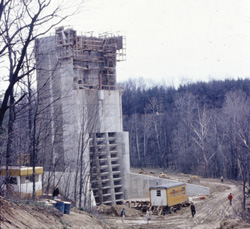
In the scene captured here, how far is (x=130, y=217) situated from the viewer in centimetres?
3138

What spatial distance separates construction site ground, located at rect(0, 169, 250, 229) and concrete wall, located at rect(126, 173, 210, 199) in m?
1.61

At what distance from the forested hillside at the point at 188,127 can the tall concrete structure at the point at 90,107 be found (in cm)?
869

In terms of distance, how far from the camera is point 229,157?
60.7m

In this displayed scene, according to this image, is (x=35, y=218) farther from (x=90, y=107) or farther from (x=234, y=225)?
(x=90, y=107)

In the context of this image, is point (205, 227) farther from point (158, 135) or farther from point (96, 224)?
point (158, 135)

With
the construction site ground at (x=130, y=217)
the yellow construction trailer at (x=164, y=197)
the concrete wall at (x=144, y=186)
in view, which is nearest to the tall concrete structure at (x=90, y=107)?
the concrete wall at (x=144, y=186)

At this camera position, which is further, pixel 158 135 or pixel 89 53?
pixel 158 135

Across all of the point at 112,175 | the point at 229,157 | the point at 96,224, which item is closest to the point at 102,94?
the point at 112,175

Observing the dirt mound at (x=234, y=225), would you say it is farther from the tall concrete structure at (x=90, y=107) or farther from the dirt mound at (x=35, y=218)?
the tall concrete structure at (x=90, y=107)

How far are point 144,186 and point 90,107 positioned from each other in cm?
1097

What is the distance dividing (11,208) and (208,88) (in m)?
76.0

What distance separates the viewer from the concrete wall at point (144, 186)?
4297 centimetres

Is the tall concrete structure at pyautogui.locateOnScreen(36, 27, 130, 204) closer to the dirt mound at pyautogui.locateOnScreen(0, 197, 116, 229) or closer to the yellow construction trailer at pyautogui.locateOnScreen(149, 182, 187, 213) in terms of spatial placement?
the yellow construction trailer at pyautogui.locateOnScreen(149, 182, 187, 213)

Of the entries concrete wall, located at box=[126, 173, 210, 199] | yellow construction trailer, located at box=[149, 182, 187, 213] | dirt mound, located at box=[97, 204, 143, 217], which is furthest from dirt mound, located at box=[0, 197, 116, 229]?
concrete wall, located at box=[126, 173, 210, 199]
